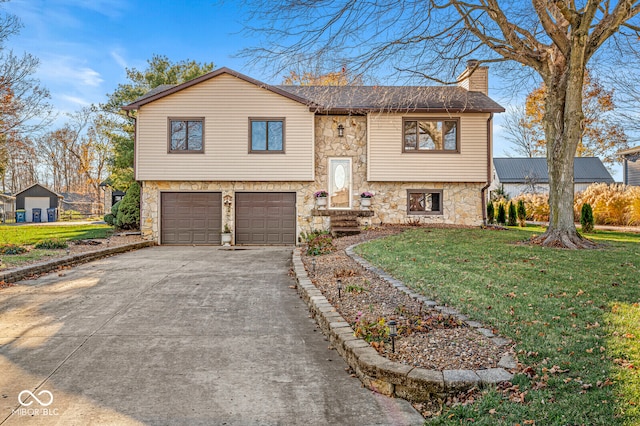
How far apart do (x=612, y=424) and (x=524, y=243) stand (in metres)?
8.52

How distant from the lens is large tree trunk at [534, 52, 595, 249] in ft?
32.6

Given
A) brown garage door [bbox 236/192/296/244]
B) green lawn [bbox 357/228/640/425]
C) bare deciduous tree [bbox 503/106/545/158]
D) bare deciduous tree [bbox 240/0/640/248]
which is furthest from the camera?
bare deciduous tree [bbox 503/106/545/158]

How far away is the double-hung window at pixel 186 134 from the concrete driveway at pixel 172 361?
871cm

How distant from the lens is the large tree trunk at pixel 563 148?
391 inches

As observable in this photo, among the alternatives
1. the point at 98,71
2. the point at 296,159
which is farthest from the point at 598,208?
the point at 98,71

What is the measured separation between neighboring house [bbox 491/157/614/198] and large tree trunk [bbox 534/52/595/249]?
21.6 metres

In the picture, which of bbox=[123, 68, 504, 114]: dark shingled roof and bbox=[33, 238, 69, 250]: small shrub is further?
bbox=[123, 68, 504, 114]: dark shingled roof

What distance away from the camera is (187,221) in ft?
50.5

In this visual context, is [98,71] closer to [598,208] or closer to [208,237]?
[208,237]

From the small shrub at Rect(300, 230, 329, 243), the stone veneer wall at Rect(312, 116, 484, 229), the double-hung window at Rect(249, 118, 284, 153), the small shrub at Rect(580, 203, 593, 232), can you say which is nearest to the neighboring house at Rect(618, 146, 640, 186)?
the small shrub at Rect(580, 203, 593, 232)

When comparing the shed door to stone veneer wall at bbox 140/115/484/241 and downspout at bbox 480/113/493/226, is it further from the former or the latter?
downspout at bbox 480/113/493/226

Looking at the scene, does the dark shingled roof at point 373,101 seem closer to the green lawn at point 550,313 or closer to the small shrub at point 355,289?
the green lawn at point 550,313

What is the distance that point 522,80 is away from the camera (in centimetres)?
1264

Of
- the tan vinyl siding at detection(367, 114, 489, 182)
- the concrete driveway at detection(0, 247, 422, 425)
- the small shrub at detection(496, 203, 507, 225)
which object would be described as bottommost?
the concrete driveway at detection(0, 247, 422, 425)
